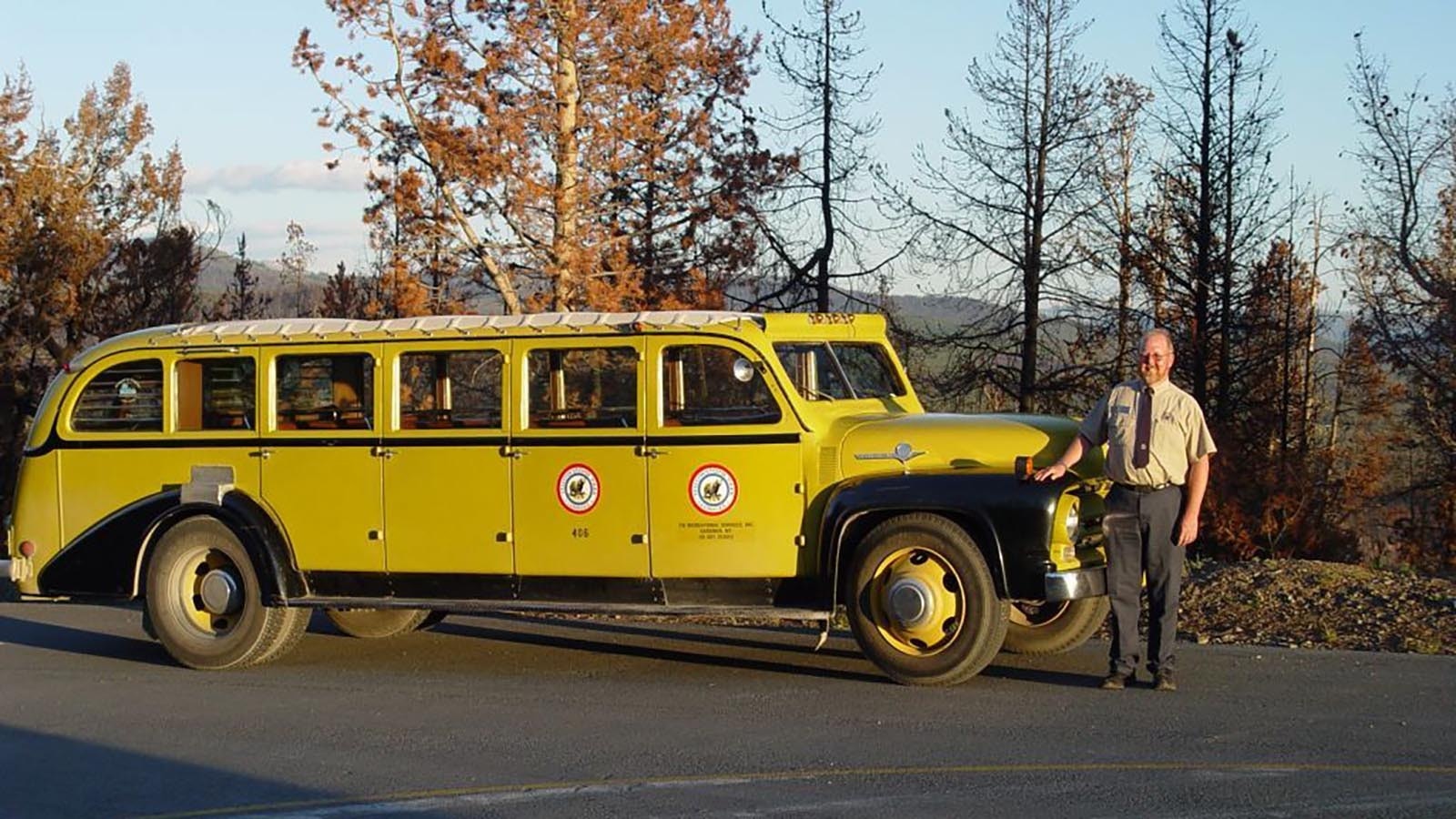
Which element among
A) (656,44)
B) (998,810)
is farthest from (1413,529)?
(998,810)

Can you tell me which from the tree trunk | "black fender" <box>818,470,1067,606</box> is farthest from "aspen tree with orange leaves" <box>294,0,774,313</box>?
"black fender" <box>818,470,1067,606</box>

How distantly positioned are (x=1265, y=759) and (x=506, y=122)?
14.1 m

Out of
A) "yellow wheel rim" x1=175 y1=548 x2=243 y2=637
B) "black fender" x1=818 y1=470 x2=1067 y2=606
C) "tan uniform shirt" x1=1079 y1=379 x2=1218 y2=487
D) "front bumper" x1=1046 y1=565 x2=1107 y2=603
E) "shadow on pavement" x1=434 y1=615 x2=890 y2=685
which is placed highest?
"tan uniform shirt" x1=1079 y1=379 x2=1218 y2=487

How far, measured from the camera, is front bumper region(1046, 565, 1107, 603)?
914cm

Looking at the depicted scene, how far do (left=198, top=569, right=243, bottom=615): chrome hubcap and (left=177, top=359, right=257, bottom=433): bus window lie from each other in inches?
38.3

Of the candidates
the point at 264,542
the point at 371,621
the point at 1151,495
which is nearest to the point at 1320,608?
the point at 1151,495

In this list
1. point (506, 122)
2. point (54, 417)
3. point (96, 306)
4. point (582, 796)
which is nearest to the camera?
point (582, 796)

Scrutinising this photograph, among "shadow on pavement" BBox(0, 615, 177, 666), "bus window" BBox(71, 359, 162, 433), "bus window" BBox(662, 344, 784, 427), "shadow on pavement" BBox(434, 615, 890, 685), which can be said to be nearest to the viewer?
"bus window" BBox(662, 344, 784, 427)

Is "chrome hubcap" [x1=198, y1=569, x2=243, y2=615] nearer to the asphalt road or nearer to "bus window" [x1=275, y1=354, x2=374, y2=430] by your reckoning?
the asphalt road

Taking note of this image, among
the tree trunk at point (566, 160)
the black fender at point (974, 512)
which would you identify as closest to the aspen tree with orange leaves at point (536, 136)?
the tree trunk at point (566, 160)

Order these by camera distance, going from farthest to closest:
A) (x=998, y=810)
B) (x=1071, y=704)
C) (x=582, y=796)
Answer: (x=1071, y=704) → (x=582, y=796) → (x=998, y=810)

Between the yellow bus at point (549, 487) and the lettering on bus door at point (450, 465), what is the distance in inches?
0.6

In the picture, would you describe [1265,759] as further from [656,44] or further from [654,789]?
[656,44]

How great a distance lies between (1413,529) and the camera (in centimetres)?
4172
